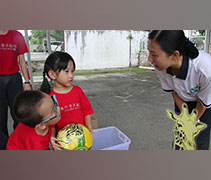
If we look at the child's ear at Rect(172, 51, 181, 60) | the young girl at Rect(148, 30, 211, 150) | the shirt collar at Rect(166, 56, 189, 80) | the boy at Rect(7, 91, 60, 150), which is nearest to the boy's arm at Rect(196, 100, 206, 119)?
the young girl at Rect(148, 30, 211, 150)

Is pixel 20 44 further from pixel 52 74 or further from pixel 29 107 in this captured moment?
pixel 29 107

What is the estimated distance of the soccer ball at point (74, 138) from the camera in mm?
828

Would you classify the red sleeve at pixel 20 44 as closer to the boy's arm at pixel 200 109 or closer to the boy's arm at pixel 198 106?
the boy's arm at pixel 198 106

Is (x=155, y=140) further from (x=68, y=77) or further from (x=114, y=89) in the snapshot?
(x=114, y=89)

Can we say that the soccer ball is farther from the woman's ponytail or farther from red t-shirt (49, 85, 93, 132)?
the woman's ponytail

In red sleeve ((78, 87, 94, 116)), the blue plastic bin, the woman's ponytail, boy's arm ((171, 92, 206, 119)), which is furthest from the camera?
the blue plastic bin

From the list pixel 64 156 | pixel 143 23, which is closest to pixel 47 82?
pixel 64 156

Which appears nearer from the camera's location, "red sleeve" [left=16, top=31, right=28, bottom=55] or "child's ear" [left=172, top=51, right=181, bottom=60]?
"child's ear" [left=172, top=51, right=181, bottom=60]

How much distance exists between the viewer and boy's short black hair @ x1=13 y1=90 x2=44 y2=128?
76cm

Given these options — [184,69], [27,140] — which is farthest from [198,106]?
[27,140]

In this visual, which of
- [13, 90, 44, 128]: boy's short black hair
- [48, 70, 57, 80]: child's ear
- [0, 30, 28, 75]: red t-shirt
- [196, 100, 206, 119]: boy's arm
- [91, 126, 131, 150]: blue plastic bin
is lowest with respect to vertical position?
[91, 126, 131, 150]: blue plastic bin

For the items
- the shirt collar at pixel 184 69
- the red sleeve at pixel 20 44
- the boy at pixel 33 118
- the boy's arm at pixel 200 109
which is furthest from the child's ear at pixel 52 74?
the boy's arm at pixel 200 109

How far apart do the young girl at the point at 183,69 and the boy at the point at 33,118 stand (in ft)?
1.53

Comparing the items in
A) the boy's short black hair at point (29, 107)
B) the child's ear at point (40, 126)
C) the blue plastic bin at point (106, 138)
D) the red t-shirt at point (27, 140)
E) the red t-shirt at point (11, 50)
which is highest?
the red t-shirt at point (11, 50)
